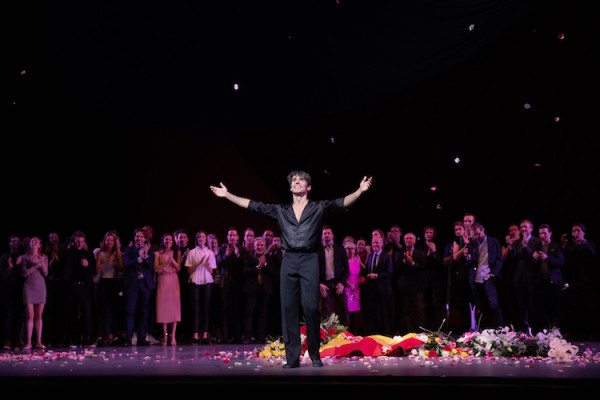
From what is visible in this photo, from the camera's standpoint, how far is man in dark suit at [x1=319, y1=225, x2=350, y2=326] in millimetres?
9254

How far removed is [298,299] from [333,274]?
3.93 metres

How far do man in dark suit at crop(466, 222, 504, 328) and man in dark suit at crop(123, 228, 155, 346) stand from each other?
394 centimetres

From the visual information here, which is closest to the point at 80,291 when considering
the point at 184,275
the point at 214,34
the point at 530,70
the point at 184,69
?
the point at 184,275

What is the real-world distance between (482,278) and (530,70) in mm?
2651

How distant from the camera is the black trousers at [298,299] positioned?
5328 mm

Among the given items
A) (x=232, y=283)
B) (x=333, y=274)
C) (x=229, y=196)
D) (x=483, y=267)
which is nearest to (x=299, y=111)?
(x=333, y=274)

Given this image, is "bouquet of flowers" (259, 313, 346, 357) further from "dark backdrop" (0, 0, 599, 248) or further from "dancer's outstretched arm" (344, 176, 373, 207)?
"dark backdrop" (0, 0, 599, 248)

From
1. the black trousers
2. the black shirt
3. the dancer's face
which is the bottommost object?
the black trousers

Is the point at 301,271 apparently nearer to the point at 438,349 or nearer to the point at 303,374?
the point at 303,374

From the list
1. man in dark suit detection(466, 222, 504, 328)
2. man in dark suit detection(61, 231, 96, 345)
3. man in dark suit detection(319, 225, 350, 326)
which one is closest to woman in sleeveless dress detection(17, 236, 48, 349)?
man in dark suit detection(61, 231, 96, 345)

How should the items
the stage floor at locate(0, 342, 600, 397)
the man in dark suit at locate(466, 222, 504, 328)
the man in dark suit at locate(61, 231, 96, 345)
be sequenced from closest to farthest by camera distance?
the stage floor at locate(0, 342, 600, 397), the man in dark suit at locate(466, 222, 504, 328), the man in dark suit at locate(61, 231, 96, 345)

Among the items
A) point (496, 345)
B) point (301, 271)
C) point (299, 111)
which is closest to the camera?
point (301, 271)

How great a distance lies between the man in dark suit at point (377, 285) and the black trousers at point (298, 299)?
13.8ft

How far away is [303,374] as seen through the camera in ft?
15.2
